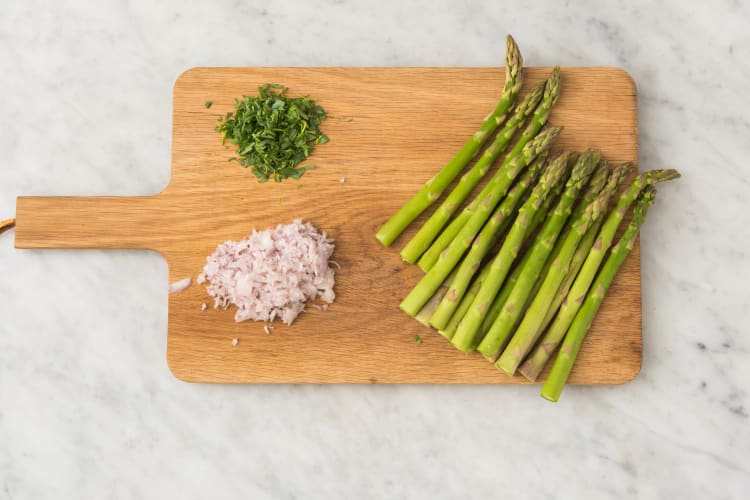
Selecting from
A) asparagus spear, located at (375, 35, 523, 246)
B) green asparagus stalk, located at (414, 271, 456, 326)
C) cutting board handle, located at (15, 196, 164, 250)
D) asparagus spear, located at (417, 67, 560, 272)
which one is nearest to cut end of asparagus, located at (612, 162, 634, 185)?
asparagus spear, located at (417, 67, 560, 272)

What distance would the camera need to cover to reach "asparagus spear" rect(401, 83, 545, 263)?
3648 mm

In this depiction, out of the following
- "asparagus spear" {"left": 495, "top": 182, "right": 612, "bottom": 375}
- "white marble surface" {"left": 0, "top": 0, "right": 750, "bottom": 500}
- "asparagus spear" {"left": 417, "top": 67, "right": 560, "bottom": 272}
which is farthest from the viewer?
"white marble surface" {"left": 0, "top": 0, "right": 750, "bottom": 500}

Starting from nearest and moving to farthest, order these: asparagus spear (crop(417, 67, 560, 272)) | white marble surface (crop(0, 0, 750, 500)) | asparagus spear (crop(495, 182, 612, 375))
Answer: asparagus spear (crop(495, 182, 612, 375))
asparagus spear (crop(417, 67, 560, 272))
white marble surface (crop(0, 0, 750, 500))

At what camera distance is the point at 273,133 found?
370 centimetres

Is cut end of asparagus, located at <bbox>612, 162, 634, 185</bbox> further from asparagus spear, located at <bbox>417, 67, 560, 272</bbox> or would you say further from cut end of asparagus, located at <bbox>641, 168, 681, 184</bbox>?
asparagus spear, located at <bbox>417, 67, 560, 272</bbox>

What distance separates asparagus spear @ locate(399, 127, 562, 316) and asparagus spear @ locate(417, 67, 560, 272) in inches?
1.4

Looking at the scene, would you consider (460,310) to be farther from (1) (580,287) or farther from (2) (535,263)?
(1) (580,287)

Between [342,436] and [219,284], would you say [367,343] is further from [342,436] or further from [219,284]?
[219,284]

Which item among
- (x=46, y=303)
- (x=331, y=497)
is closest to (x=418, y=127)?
(x=331, y=497)

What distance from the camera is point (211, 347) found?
3676mm

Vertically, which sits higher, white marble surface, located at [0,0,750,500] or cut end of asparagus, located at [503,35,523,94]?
cut end of asparagus, located at [503,35,523,94]

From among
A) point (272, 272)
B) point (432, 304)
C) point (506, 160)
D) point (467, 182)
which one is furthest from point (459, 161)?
point (272, 272)

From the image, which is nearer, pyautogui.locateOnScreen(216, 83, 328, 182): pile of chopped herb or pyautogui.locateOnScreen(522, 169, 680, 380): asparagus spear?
pyautogui.locateOnScreen(522, 169, 680, 380): asparagus spear

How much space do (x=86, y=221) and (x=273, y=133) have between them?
3.90ft
